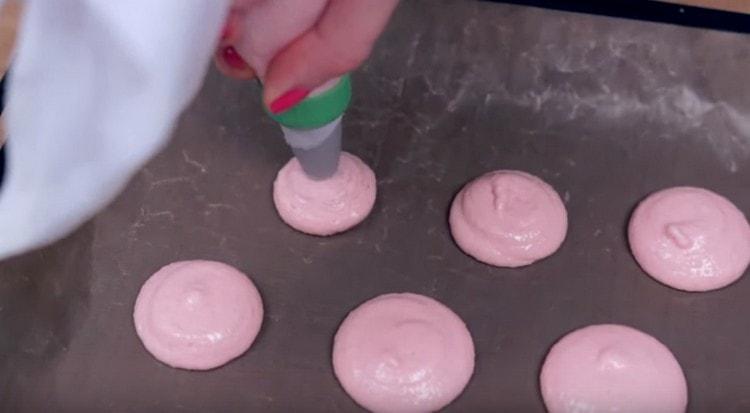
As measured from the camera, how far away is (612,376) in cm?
88

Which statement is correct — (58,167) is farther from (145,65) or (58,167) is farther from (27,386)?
(27,386)

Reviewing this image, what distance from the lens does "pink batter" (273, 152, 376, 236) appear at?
3.11ft

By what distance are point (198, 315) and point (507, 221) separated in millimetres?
351

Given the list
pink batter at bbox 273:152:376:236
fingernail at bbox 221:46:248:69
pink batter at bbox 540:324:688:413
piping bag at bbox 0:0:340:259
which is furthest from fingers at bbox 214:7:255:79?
pink batter at bbox 540:324:688:413

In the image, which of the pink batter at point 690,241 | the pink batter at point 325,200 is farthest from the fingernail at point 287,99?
the pink batter at point 690,241

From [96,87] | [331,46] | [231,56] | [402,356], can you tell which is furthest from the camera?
[402,356]

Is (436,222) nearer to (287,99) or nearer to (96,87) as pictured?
(287,99)

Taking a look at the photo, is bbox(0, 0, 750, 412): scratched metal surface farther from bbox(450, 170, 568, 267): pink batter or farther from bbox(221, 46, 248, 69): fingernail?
bbox(221, 46, 248, 69): fingernail

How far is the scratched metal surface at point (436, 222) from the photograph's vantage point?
0.89m

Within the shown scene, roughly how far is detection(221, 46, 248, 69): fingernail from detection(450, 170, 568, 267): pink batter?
0.39m

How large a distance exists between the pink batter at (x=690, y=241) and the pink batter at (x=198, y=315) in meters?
0.43

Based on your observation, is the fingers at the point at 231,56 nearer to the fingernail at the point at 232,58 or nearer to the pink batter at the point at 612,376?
the fingernail at the point at 232,58

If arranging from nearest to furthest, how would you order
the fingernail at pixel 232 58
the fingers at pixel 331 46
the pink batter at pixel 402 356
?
the fingers at pixel 331 46 < the fingernail at pixel 232 58 < the pink batter at pixel 402 356

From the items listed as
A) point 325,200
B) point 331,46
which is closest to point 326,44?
point 331,46
